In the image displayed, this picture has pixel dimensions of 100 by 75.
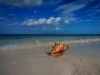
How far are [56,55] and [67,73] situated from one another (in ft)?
9.92

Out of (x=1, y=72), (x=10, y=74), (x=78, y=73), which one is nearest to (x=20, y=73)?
(x=10, y=74)

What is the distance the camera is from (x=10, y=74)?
13.2ft

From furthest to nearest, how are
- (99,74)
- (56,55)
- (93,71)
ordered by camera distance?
1. (56,55)
2. (93,71)
3. (99,74)

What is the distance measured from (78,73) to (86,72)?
0.28m

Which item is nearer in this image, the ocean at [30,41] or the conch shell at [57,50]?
the conch shell at [57,50]

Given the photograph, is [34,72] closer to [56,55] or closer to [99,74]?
[99,74]

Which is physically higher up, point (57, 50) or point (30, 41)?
point (57, 50)

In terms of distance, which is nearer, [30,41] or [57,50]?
[57,50]

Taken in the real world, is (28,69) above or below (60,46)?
below

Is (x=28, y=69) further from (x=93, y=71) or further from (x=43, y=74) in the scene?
(x=93, y=71)

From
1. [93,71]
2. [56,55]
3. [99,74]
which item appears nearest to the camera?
[99,74]

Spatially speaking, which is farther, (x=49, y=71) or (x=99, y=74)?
(x=49, y=71)

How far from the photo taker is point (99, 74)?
13.1 feet

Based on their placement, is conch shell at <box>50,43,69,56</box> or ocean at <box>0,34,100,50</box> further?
ocean at <box>0,34,100,50</box>
